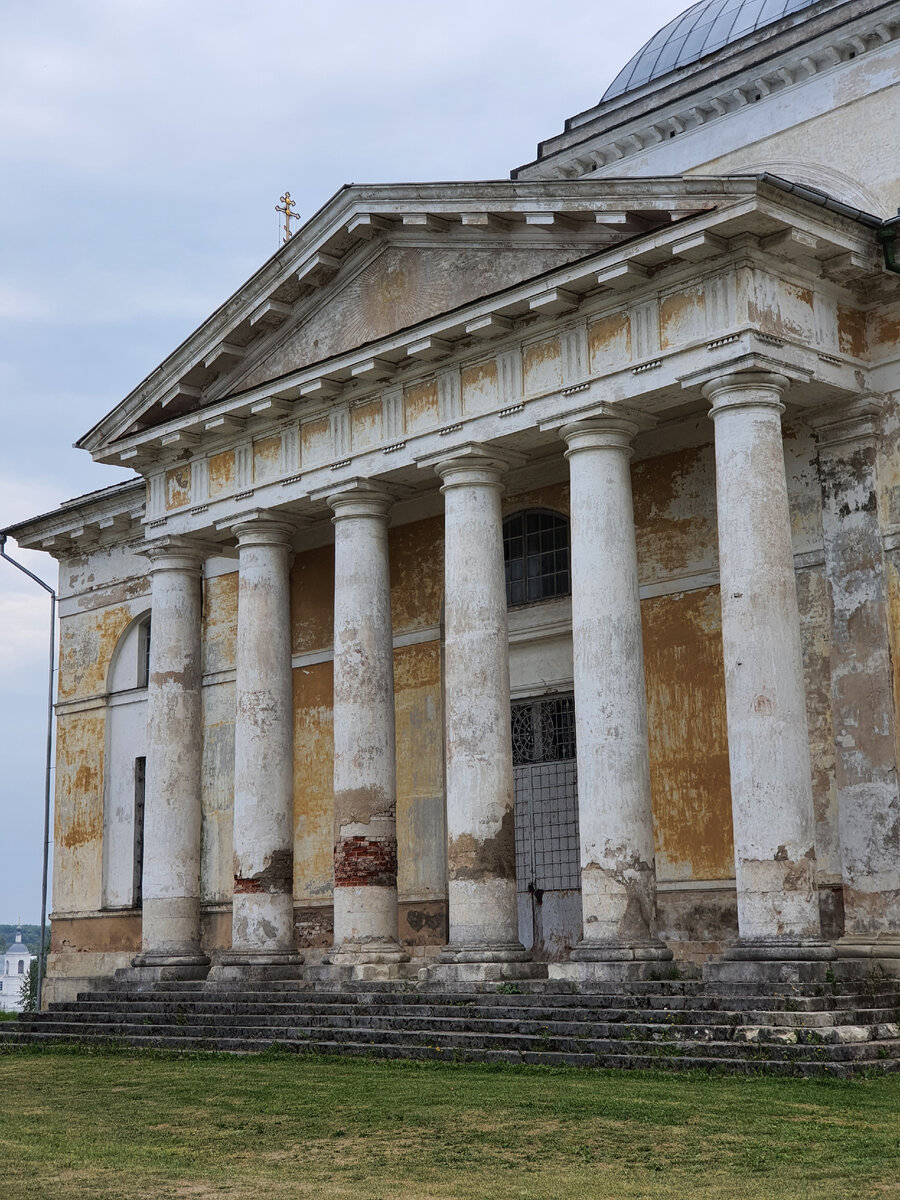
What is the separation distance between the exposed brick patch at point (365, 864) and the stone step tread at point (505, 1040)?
217 cm

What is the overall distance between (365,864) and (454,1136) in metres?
8.04

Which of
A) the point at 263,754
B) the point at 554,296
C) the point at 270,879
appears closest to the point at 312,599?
the point at 263,754

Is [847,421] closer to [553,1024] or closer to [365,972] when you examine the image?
[553,1024]

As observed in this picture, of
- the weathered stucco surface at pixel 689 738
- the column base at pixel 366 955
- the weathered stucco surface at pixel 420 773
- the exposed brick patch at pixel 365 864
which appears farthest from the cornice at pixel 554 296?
the column base at pixel 366 955

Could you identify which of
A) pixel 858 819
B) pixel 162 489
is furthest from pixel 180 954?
pixel 858 819

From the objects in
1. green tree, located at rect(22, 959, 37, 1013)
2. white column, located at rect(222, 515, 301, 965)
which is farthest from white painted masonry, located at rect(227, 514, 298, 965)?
green tree, located at rect(22, 959, 37, 1013)

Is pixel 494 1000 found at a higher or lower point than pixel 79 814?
lower

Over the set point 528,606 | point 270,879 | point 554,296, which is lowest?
point 270,879

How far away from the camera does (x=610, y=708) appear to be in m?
14.6

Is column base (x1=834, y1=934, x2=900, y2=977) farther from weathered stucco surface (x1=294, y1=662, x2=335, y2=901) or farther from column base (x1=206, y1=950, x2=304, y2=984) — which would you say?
weathered stucco surface (x1=294, y1=662, x2=335, y2=901)

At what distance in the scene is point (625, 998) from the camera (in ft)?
42.9

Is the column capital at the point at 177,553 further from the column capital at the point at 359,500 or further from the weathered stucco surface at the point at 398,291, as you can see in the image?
the column capital at the point at 359,500

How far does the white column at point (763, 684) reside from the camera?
42.7 feet

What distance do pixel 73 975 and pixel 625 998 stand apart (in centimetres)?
1295
